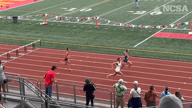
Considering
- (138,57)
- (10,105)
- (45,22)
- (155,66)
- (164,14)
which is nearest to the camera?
(10,105)

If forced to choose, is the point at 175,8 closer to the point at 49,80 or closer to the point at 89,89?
the point at 49,80

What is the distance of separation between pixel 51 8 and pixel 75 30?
43.2 ft

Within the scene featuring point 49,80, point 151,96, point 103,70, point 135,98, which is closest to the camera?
point 151,96

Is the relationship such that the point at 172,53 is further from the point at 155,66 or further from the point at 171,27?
the point at 171,27

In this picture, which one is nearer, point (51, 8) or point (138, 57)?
point (138, 57)

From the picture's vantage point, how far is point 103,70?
20.9 meters

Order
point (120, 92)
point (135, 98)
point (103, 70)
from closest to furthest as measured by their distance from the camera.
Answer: point (135, 98) → point (120, 92) → point (103, 70)

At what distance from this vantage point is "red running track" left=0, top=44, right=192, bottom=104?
18.4 metres

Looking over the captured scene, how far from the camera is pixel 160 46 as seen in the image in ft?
84.5

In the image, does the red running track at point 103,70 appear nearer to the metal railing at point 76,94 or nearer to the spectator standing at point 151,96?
the metal railing at point 76,94

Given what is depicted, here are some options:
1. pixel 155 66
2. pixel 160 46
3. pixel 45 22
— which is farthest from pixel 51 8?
pixel 155 66

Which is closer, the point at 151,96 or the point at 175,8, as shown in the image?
the point at 151,96

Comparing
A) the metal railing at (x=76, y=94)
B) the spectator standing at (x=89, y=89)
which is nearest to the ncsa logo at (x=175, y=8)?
the metal railing at (x=76, y=94)

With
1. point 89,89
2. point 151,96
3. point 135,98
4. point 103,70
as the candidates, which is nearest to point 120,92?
point 135,98
